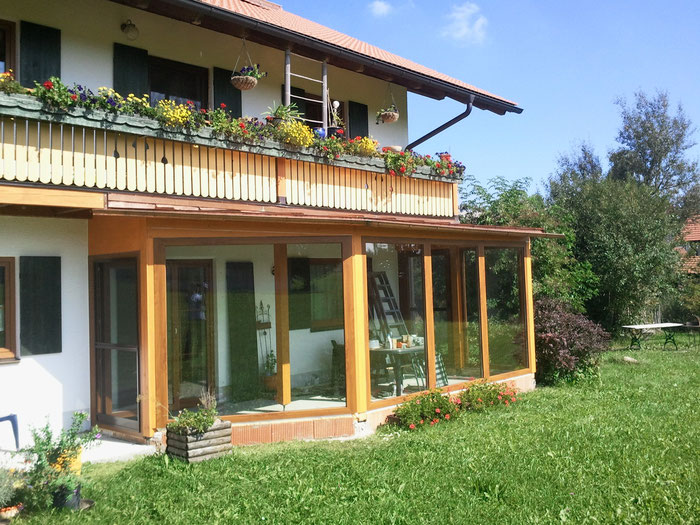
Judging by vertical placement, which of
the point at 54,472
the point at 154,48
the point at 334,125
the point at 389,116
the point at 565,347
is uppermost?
the point at 154,48

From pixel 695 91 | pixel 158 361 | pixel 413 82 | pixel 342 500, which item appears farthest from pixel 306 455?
pixel 695 91

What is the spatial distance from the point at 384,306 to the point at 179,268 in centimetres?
290

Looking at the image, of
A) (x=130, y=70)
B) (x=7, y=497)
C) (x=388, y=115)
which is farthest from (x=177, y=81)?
(x=7, y=497)

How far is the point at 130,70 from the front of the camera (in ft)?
31.2

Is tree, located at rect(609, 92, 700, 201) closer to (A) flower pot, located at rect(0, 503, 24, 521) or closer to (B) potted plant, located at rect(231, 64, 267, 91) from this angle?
(B) potted plant, located at rect(231, 64, 267, 91)

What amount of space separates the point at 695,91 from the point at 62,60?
113 feet

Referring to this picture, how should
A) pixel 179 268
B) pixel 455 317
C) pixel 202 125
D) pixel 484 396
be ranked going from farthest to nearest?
pixel 455 317
pixel 484 396
pixel 202 125
pixel 179 268

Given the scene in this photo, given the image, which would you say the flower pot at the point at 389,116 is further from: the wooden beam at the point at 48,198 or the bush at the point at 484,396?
the wooden beam at the point at 48,198

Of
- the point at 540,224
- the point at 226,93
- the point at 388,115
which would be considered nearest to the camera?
the point at 226,93

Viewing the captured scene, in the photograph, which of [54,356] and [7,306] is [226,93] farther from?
[54,356]

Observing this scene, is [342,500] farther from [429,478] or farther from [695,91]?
[695,91]

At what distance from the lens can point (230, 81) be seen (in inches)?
429

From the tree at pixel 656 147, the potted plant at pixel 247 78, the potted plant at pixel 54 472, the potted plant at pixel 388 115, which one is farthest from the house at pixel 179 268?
the tree at pixel 656 147

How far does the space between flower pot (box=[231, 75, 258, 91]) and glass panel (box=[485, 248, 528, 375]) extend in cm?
484
